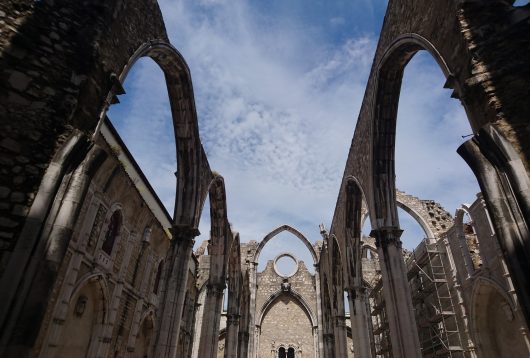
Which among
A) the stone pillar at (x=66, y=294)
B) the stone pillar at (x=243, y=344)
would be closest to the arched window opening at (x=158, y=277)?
the stone pillar at (x=66, y=294)

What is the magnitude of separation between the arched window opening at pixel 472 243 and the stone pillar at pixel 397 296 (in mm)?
4749

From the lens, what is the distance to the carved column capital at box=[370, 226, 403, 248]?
8.85 metres

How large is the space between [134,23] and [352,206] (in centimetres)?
928

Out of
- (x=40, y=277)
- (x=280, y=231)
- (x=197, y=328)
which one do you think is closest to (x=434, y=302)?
(x=280, y=231)

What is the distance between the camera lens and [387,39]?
830 cm

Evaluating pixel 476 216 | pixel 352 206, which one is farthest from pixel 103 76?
pixel 476 216

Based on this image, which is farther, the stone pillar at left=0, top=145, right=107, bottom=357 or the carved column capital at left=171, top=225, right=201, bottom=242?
the carved column capital at left=171, top=225, right=201, bottom=242

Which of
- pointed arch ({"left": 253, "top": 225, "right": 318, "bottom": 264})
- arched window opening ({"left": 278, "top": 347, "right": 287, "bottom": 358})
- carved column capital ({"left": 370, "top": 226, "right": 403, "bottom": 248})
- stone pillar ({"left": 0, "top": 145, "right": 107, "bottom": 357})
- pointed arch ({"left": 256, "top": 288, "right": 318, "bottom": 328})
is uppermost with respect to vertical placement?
pointed arch ({"left": 253, "top": 225, "right": 318, "bottom": 264})

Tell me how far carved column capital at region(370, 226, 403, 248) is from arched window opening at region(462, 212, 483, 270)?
456 cm

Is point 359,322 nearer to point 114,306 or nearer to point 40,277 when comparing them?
point 114,306

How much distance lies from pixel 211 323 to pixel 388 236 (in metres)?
7.68

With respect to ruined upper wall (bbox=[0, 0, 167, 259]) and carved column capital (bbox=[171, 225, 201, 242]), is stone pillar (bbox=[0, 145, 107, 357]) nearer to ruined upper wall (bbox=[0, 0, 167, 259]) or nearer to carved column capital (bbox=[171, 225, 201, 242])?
A: ruined upper wall (bbox=[0, 0, 167, 259])

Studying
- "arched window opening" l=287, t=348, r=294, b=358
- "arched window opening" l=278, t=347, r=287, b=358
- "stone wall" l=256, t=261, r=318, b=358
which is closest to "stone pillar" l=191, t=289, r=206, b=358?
"stone wall" l=256, t=261, r=318, b=358

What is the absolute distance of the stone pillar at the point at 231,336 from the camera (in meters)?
17.3
